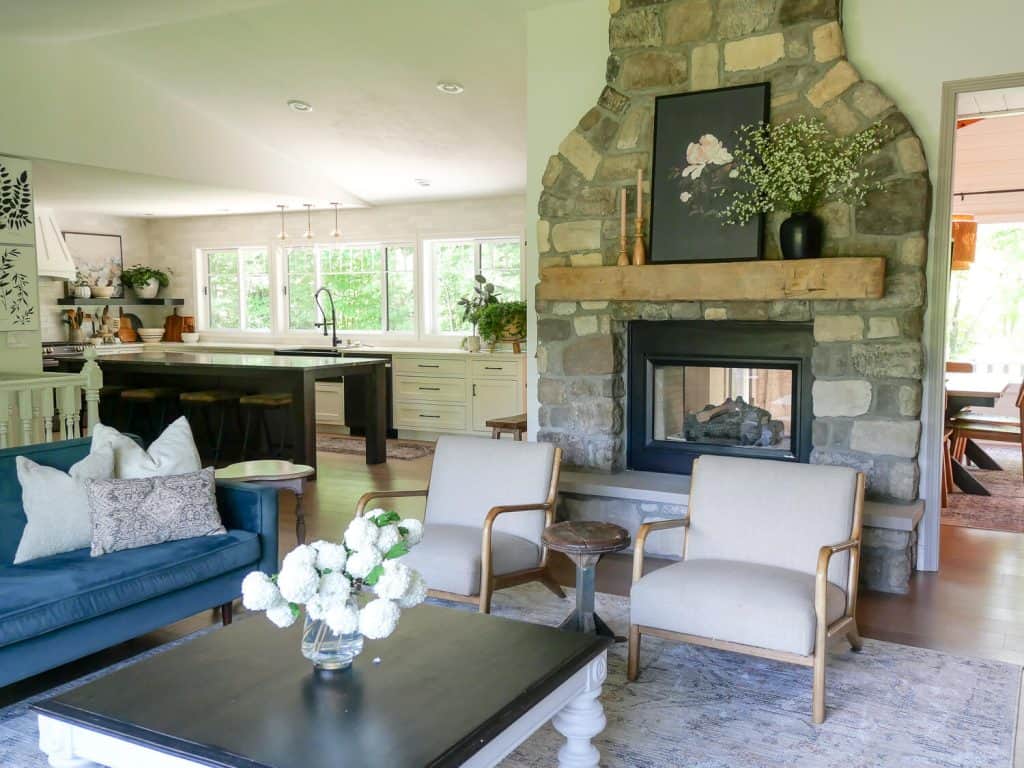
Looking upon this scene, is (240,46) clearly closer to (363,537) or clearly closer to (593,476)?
(593,476)

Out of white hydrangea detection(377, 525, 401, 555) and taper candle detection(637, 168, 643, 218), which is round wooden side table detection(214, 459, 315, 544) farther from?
taper candle detection(637, 168, 643, 218)

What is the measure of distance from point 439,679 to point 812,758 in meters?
1.18

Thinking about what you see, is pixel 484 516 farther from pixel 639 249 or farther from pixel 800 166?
pixel 800 166

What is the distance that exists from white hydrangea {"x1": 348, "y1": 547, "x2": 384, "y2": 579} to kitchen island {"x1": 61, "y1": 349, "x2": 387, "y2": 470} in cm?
452

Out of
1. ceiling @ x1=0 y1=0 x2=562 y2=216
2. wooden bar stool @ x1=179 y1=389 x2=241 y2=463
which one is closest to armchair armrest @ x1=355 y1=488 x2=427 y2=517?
ceiling @ x1=0 y1=0 x2=562 y2=216

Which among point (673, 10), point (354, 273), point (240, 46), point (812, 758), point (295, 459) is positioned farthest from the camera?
point (354, 273)

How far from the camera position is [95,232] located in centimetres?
1032

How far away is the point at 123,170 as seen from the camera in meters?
6.83

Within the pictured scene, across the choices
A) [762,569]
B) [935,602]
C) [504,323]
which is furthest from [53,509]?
[504,323]

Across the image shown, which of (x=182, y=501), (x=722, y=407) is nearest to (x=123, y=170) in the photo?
(x=182, y=501)

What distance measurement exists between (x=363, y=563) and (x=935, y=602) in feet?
9.80

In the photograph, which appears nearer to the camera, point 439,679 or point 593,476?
point 439,679

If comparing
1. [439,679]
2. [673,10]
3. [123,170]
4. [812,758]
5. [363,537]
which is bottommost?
[812,758]

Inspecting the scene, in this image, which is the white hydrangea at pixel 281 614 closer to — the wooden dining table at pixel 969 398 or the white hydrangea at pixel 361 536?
the white hydrangea at pixel 361 536
